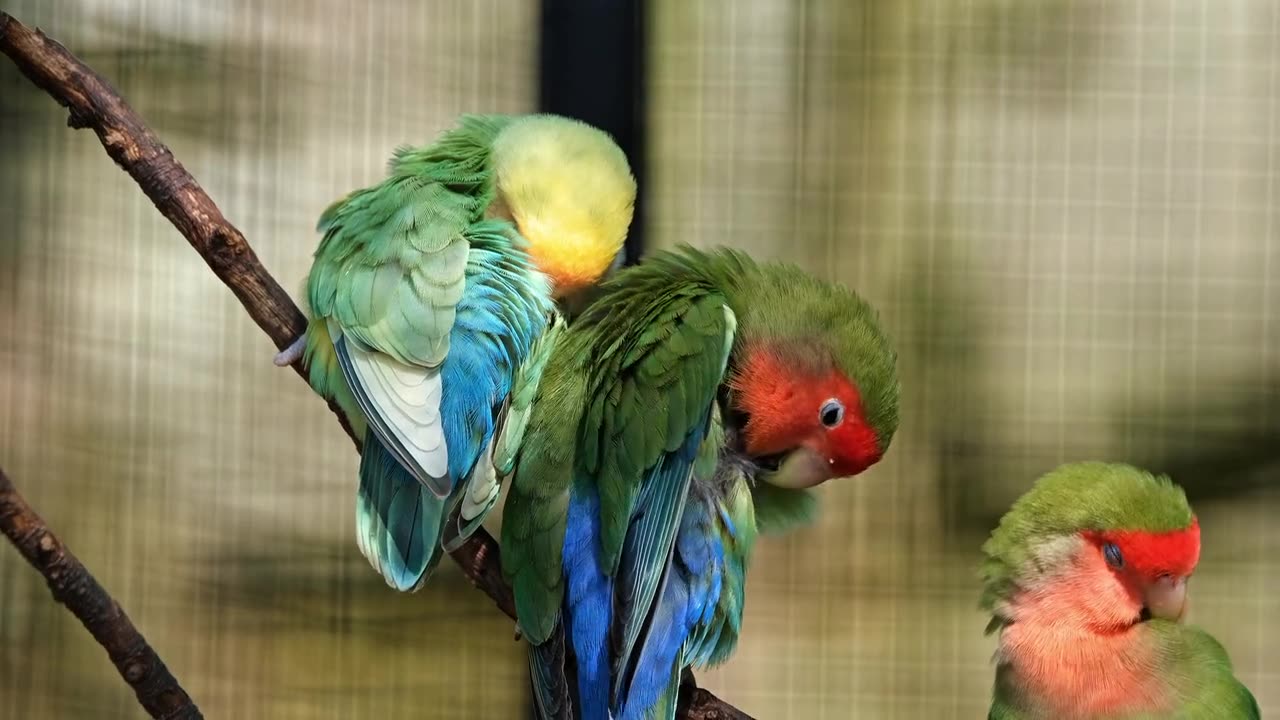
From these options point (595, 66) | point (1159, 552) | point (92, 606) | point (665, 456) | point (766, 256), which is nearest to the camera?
point (92, 606)

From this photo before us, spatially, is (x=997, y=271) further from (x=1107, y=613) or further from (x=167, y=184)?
(x=167, y=184)

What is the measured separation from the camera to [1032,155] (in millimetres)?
1878

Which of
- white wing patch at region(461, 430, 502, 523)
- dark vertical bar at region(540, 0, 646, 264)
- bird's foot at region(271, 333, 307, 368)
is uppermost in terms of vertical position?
dark vertical bar at region(540, 0, 646, 264)

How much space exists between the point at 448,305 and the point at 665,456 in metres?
0.21

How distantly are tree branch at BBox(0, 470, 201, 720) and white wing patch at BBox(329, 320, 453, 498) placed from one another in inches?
8.9

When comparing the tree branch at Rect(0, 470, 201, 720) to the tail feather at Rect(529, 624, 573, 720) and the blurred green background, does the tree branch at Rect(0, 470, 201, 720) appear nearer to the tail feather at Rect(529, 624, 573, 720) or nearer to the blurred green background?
the tail feather at Rect(529, 624, 573, 720)

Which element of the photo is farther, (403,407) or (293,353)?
(293,353)

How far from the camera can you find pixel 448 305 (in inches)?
37.9

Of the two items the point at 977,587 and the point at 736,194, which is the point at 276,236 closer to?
the point at 736,194

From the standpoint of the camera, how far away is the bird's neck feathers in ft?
3.60

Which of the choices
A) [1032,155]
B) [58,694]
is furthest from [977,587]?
[58,694]

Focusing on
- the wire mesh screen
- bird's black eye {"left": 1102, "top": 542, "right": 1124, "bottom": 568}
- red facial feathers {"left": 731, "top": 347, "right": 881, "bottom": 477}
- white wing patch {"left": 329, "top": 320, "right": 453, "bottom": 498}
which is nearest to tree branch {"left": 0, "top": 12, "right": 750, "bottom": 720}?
white wing patch {"left": 329, "top": 320, "right": 453, "bottom": 498}

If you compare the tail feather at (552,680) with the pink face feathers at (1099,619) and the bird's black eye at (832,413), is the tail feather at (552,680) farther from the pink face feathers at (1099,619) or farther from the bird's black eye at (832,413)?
the pink face feathers at (1099,619)

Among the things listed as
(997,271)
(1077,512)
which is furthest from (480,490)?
(997,271)
